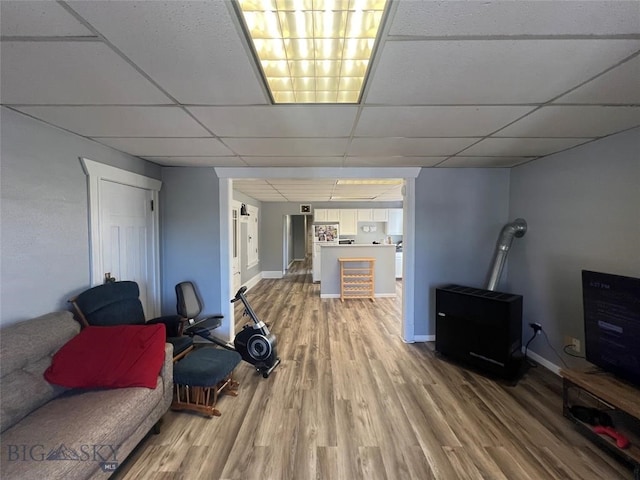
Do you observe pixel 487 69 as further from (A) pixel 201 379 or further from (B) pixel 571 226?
(A) pixel 201 379

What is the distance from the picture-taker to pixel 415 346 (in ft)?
10.8

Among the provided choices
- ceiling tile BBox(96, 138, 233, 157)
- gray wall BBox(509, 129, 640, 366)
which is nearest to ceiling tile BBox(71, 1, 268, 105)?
ceiling tile BBox(96, 138, 233, 157)

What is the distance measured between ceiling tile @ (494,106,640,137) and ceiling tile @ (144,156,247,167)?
2.52m

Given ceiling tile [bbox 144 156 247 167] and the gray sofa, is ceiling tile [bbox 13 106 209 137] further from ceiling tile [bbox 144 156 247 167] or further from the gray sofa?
the gray sofa

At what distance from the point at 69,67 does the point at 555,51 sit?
7.09 ft

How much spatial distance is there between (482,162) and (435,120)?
158 cm

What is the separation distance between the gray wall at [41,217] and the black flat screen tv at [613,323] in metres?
3.90

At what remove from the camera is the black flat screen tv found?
5.55 feet

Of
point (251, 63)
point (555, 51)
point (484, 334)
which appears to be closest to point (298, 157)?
point (251, 63)

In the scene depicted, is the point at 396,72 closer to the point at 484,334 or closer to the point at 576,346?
the point at 484,334

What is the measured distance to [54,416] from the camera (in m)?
1.38

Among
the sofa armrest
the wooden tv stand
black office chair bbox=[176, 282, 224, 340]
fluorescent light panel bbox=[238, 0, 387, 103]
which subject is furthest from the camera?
black office chair bbox=[176, 282, 224, 340]

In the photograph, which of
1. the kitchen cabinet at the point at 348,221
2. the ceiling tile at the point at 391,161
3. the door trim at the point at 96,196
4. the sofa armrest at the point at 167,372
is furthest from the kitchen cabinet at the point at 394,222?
the sofa armrest at the point at 167,372

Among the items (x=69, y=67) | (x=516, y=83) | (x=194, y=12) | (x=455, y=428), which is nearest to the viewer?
(x=194, y=12)
